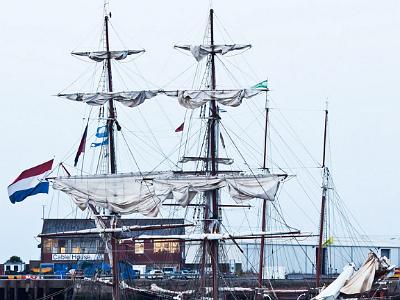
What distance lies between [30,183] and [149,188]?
6.85m

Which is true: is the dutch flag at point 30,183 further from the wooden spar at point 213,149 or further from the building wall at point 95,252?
the building wall at point 95,252

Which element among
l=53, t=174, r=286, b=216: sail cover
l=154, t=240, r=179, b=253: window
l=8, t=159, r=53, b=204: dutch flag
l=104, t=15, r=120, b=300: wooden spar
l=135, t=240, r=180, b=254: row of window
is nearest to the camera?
l=8, t=159, r=53, b=204: dutch flag

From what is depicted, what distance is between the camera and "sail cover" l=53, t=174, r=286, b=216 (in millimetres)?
89250

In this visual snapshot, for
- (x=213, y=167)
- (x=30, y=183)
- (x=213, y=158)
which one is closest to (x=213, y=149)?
(x=213, y=158)

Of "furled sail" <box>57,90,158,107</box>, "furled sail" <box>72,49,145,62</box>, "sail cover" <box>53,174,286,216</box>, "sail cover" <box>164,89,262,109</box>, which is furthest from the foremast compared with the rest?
"furled sail" <box>72,49,145,62</box>

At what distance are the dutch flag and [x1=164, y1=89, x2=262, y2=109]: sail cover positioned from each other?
8291 millimetres

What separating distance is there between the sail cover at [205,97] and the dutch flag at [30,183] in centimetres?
829

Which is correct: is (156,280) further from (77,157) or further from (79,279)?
(77,157)

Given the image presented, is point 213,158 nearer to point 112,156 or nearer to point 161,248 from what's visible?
point 112,156

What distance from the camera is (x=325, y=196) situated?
9819 cm

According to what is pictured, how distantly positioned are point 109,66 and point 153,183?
7.27 m

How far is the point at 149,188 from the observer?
3536 inches

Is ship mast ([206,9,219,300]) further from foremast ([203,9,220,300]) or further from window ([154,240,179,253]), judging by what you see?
window ([154,240,179,253])

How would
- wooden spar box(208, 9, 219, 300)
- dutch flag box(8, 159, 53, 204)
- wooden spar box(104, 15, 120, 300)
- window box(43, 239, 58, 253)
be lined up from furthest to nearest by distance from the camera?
window box(43, 239, 58, 253) → wooden spar box(208, 9, 219, 300) → wooden spar box(104, 15, 120, 300) → dutch flag box(8, 159, 53, 204)
